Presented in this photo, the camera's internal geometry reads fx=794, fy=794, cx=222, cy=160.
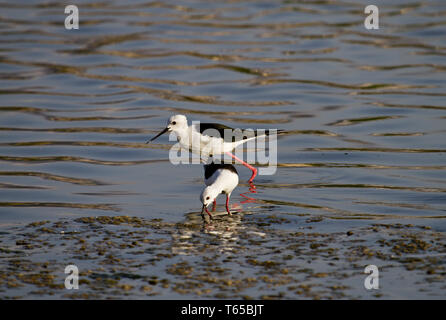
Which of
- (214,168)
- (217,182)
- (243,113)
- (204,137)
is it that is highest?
(243,113)

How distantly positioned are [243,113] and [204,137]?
4.53m

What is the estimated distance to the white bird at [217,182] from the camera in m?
10.7

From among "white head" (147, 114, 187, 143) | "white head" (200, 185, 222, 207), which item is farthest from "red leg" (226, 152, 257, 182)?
"white head" (200, 185, 222, 207)

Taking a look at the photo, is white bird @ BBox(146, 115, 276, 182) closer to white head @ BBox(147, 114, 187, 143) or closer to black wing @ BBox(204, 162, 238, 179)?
white head @ BBox(147, 114, 187, 143)

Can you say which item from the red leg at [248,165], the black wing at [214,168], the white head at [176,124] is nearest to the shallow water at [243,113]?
the red leg at [248,165]

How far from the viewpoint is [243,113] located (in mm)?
17484

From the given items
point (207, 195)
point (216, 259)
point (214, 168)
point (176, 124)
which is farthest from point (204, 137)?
point (216, 259)

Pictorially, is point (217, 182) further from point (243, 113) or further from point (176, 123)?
point (243, 113)

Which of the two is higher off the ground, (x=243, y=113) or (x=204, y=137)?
(x=243, y=113)

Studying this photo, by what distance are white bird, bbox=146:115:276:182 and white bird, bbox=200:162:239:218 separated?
4.04 feet

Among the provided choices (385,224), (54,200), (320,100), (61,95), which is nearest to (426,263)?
(385,224)

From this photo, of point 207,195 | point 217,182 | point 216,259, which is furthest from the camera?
point 217,182

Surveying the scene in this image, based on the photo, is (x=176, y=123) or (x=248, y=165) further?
(x=248, y=165)

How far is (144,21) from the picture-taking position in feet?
88.3
